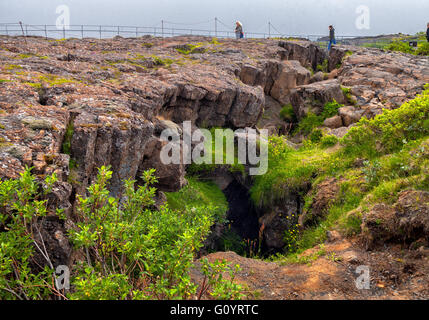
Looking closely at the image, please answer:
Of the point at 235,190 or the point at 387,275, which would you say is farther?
the point at 235,190

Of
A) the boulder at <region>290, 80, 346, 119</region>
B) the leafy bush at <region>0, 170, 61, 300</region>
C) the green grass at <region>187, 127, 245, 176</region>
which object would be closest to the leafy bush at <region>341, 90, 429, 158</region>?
the green grass at <region>187, 127, 245, 176</region>

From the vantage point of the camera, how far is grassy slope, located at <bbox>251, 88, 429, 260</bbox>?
8594mm

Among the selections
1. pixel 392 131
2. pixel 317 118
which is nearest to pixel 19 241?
pixel 392 131

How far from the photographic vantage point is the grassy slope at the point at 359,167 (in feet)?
28.2

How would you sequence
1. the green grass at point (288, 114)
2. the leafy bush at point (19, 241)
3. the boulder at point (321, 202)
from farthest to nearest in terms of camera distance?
the green grass at point (288, 114)
the boulder at point (321, 202)
the leafy bush at point (19, 241)

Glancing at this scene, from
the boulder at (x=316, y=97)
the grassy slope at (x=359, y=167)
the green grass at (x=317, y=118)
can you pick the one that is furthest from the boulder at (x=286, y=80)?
the grassy slope at (x=359, y=167)

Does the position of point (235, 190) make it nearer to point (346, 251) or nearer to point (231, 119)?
point (231, 119)

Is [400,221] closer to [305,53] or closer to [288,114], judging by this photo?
[288,114]

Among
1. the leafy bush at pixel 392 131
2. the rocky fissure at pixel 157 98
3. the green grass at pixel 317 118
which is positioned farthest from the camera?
the green grass at pixel 317 118

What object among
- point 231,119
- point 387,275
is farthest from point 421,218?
point 231,119

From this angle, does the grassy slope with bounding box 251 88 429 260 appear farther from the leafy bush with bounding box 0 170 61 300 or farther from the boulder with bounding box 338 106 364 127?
the leafy bush with bounding box 0 170 61 300

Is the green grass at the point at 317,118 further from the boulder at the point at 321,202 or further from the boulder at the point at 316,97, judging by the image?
the boulder at the point at 321,202
